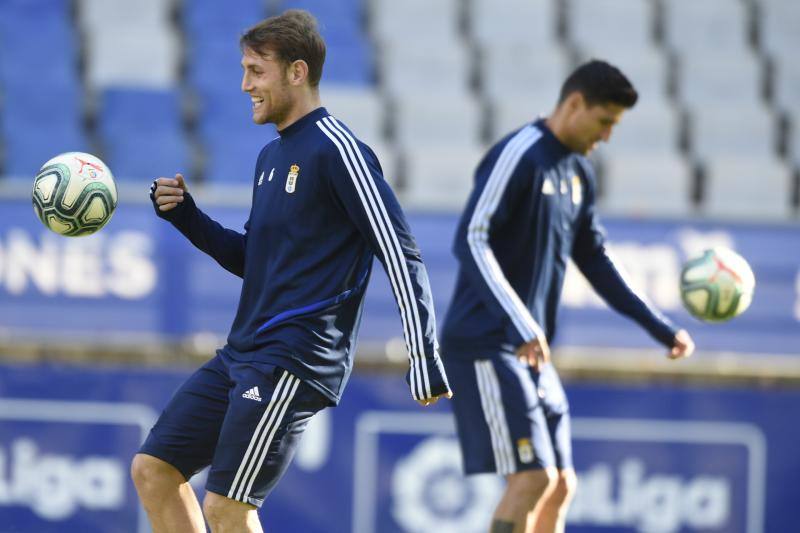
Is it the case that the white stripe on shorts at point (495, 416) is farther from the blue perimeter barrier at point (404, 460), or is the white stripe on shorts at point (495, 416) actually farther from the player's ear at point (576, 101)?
the blue perimeter barrier at point (404, 460)

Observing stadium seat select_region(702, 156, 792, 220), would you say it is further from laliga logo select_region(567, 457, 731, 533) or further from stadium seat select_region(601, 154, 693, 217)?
laliga logo select_region(567, 457, 731, 533)

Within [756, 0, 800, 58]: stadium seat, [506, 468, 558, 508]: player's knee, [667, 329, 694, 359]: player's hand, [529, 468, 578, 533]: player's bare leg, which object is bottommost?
[529, 468, 578, 533]: player's bare leg

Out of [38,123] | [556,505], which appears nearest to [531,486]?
[556,505]

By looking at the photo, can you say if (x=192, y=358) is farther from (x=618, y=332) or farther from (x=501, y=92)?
(x=501, y=92)

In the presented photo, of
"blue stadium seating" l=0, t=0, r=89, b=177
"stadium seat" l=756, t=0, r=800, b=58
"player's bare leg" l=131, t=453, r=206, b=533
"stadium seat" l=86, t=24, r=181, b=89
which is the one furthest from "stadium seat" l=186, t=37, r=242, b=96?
"player's bare leg" l=131, t=453, r=206, b=533

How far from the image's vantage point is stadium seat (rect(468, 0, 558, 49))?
12.4 metres

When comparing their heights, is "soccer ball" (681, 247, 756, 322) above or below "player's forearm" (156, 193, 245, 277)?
below

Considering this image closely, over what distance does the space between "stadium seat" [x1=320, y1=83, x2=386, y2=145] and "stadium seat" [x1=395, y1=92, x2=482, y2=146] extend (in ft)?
0.54

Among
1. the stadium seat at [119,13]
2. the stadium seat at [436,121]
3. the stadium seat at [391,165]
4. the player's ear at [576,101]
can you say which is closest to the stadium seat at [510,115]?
the stadium seat at [436,121]

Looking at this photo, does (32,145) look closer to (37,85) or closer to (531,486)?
(37,85)

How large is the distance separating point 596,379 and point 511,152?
2.32 m

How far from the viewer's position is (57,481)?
23.4ft

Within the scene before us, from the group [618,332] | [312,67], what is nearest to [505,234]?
[312,67]

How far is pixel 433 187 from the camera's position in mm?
10172
